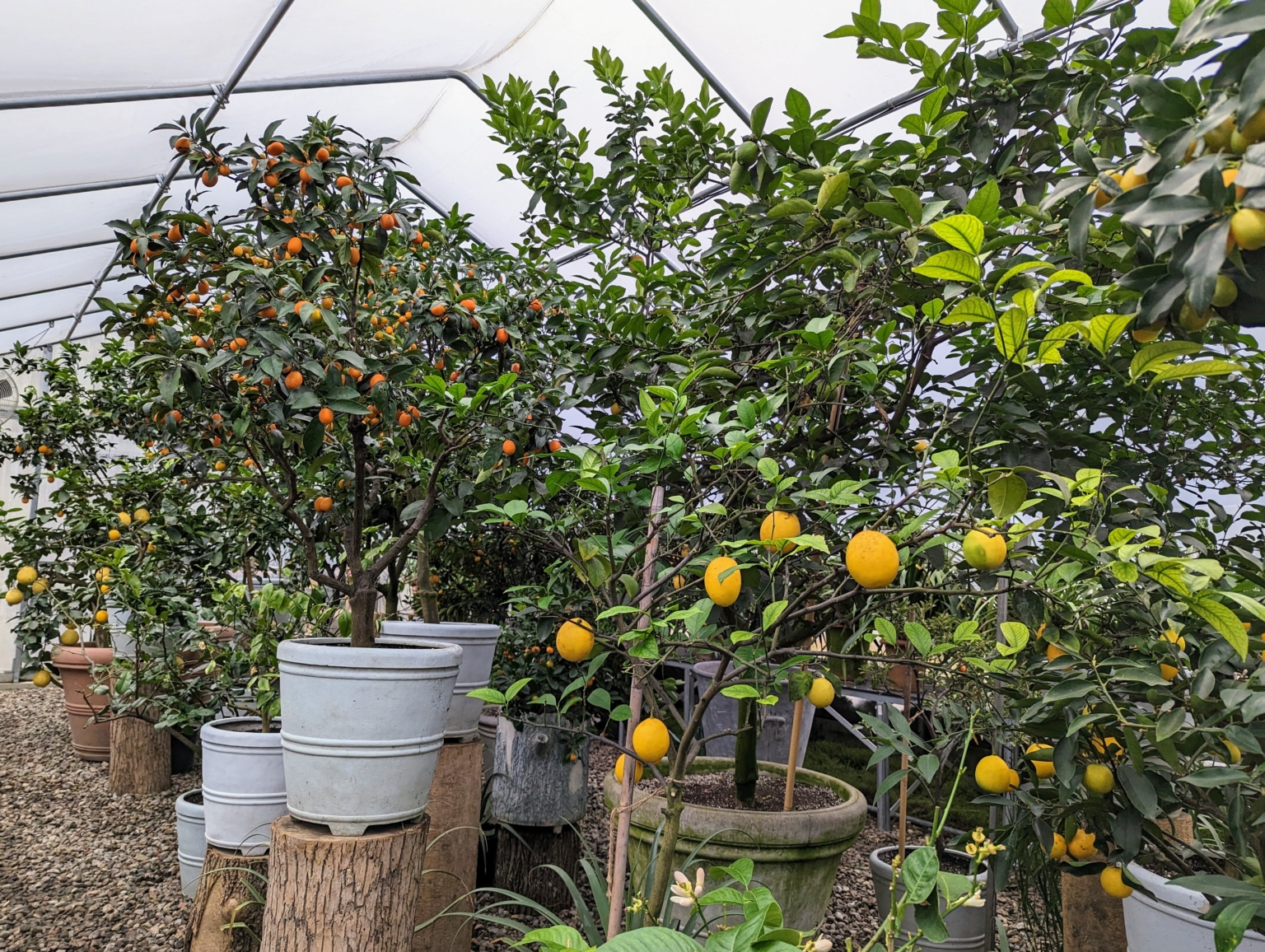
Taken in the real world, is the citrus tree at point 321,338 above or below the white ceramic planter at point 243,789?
above

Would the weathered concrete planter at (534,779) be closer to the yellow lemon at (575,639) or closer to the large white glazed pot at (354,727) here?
the large white glazed pot at (354,727)

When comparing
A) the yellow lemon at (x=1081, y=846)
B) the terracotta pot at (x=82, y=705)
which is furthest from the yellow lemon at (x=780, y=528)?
the terracotta pot at (x=82, y=705)

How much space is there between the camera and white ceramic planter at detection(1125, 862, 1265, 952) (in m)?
0.94

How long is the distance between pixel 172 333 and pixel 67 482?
2.08m

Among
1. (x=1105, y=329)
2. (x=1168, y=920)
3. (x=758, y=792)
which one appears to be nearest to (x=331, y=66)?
(x=758, y=792)

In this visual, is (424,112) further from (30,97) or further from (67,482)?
(67,482)

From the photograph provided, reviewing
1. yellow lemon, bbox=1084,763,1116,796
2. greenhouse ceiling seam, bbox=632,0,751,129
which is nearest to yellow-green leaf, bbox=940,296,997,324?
yellow lemon, bbox=1084,763,1116,796

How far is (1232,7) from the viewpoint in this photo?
45 centimetres

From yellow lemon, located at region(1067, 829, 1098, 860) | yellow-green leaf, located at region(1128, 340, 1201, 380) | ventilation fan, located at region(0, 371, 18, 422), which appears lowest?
yellow lemon, located at region(1067, 829, 1098, 860)

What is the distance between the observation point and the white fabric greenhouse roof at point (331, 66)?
8.46 feet

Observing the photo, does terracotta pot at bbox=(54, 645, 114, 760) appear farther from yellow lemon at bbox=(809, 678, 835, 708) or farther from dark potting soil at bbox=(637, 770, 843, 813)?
yellow lemon at bbox=(809, 678, 835, 708)

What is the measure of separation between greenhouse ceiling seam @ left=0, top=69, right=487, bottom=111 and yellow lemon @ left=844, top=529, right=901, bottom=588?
3.05m

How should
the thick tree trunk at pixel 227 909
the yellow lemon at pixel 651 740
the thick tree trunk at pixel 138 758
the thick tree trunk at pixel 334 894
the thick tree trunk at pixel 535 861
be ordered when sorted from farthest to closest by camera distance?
the thick tree trunk at pixel 138 758, the thick tree trunk at pixel 535 861, the thick tree trunk at pixel 227 909, the thick tree trunk at pixel 334 894, the yellow lemon at pixel 651 740

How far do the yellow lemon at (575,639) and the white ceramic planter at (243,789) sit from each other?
1133 millimetres
